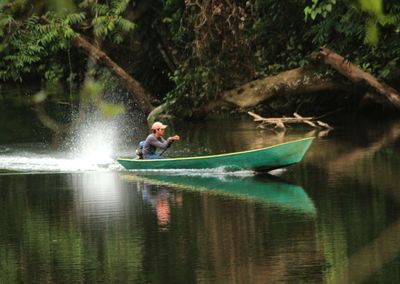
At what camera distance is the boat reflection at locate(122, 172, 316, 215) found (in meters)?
15.4

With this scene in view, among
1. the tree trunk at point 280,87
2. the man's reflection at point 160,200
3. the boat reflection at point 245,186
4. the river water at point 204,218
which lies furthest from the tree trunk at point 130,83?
the man's reflection at point 160,200

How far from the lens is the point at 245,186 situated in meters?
17.4

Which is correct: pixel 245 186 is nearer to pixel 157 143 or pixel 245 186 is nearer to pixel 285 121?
pixel 157 143

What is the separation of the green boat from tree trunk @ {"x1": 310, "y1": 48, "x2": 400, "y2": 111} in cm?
826

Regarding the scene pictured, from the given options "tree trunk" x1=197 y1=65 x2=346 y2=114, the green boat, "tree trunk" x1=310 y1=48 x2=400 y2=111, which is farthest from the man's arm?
"tree trunk" x1=197 y1=65 x2=346 y2=114

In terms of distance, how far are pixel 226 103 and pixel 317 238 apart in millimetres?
16713

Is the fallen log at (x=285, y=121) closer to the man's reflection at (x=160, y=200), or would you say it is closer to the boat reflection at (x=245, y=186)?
the boat reflection at (x=245, y=186)

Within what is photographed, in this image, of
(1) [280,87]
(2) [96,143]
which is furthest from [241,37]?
(2) [96,143]

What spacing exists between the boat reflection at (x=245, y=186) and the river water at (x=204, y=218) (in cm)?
2

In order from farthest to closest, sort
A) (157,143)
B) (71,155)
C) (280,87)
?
(280,87)
(71,155)
(157,143)

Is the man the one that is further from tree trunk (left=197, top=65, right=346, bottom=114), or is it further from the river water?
tree trunk (left=197, top=65, right=346, bottom=114)

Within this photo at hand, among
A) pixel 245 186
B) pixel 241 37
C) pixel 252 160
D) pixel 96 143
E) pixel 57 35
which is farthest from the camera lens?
pixel 241 37

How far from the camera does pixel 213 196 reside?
16.3m

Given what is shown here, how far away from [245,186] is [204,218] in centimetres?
336
